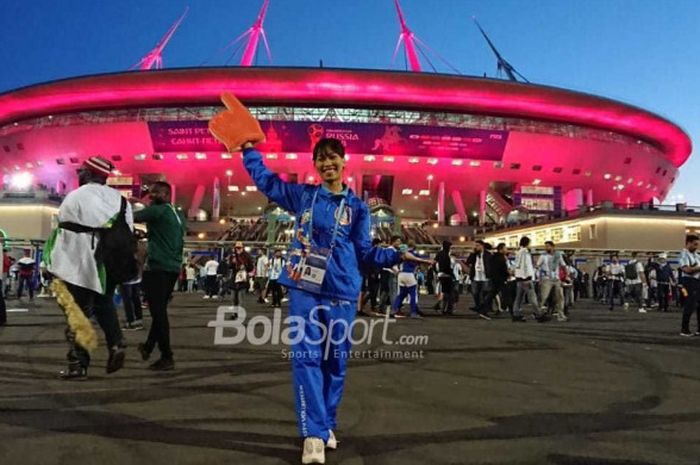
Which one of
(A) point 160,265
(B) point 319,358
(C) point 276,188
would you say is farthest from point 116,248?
(B) point 319,358

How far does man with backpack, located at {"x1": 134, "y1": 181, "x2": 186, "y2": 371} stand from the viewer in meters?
5.43

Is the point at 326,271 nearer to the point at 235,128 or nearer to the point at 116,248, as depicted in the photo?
the point at 235,128

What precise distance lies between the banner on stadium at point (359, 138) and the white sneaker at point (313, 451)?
49.6 metres

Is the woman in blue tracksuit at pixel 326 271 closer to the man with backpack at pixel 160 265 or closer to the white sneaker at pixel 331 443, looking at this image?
the white sneaker at pixel 331 443

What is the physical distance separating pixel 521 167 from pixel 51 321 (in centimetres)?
5304

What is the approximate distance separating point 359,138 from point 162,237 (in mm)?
47984

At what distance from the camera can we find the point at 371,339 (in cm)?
834

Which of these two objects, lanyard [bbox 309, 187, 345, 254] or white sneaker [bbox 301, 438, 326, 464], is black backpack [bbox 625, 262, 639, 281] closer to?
lanyard [bbox 309, 187, 345, 254]

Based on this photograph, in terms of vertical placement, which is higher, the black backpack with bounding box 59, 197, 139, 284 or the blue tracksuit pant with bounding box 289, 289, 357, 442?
the black backpack with bounding box 59, 197, 139, 284

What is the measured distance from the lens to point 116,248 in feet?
15.3

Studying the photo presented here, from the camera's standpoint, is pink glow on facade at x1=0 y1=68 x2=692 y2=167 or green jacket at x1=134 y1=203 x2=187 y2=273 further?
pink glow on facade at x1=0 y1=68 x2=692 y2=167

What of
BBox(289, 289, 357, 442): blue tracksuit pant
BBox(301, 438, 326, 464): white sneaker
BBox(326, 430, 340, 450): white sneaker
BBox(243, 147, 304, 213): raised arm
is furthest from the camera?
BBox(243, 147, 304, 213): raised arm

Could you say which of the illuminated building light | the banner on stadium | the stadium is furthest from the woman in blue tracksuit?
the illuminated building light

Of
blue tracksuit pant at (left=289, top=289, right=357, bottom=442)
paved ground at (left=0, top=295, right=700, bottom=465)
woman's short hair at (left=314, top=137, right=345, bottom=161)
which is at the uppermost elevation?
woman's short hair at (left=314, top=137, right=345, bottom=161)
